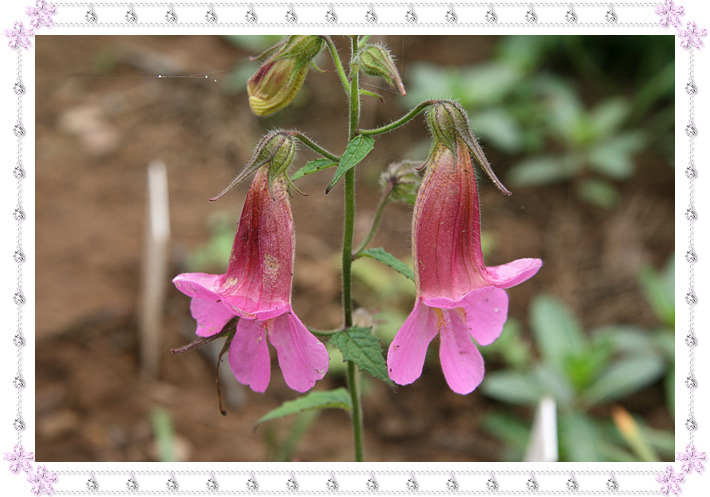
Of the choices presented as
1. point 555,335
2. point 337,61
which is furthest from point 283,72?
point 555,335

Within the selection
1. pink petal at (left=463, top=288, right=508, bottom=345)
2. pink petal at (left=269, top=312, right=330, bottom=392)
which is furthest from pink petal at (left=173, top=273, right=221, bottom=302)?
pink petal at (left=463, top=288, right=508, bottom=345)

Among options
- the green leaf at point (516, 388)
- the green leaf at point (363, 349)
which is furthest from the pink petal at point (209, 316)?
the green leaf at point (516, 388)

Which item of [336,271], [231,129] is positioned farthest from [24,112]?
[231,129]
